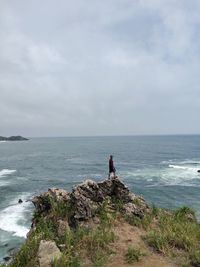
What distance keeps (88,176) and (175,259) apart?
58.8 metres

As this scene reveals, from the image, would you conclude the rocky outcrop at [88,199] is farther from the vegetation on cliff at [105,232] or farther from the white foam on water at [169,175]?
the white foam on water at [169,175]

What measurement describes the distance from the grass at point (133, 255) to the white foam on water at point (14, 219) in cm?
2172

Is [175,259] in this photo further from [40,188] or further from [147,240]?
[40,188]

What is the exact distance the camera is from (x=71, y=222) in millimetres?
18688

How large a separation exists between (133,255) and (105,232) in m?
1.95

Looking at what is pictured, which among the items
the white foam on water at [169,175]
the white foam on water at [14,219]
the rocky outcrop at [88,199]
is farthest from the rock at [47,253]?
the white foam on water at [169,175]

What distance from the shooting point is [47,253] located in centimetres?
1545

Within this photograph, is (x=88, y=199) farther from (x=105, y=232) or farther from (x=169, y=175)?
(x=169, y=175)

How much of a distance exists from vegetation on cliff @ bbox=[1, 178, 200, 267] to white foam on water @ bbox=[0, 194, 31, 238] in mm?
18308

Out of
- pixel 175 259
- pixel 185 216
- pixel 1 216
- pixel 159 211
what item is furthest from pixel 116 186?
pixel 1 216

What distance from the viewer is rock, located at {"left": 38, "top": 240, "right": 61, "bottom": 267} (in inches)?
592

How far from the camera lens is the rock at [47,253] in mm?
15025

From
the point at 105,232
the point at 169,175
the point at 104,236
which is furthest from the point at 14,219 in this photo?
the point at 169,175

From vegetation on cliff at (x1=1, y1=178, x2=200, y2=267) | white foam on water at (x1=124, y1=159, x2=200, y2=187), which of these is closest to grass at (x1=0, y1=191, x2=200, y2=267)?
vegetation on cliff at (x1=1, y1=178, x2=200, y2=267)
